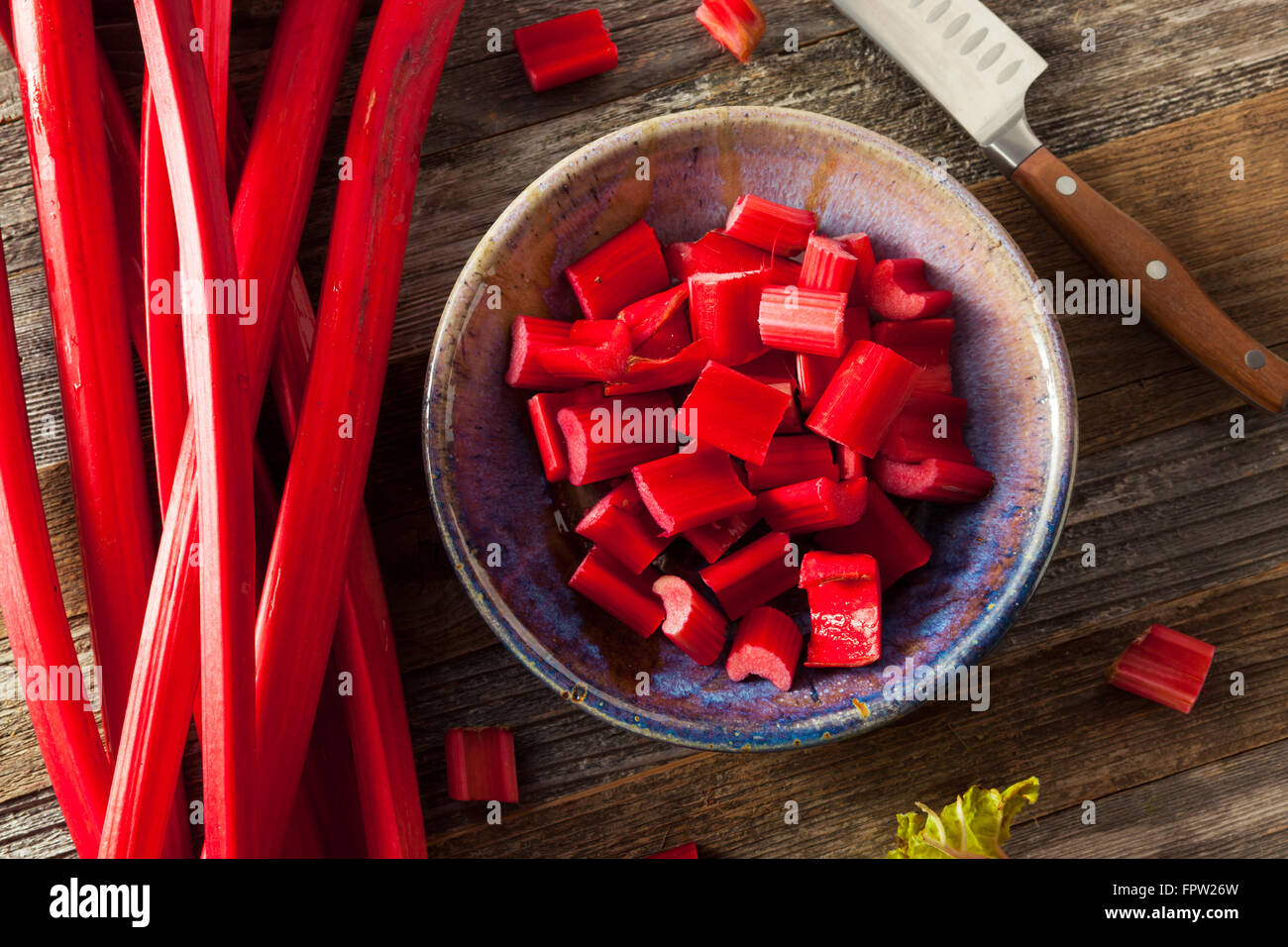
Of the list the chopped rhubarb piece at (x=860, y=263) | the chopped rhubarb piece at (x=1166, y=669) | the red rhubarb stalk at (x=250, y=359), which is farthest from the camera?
the chopped rhubarb piece at (x=1166, y=669)

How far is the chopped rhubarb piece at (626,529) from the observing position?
1412 mm

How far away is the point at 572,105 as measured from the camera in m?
1.68

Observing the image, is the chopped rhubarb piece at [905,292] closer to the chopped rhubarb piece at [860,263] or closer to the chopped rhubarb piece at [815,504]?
the chopped rhubarb piece at [860,263]

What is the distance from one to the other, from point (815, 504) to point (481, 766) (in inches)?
29.5

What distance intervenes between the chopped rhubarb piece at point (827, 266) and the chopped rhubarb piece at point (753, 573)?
41 cm

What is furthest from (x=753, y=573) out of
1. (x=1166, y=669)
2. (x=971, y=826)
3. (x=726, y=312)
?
(x=1166, y=669)

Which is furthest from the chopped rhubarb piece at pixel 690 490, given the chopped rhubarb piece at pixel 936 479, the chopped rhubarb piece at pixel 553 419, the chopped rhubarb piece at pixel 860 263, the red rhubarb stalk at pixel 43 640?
the red rhubarb stalk at pixel 43 640

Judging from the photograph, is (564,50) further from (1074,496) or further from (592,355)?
(1074,496)

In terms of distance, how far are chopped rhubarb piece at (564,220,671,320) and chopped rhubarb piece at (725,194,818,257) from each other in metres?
0.14

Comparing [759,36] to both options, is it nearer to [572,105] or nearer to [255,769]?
[572,105]

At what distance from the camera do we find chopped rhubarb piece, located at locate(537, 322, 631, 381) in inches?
54.6

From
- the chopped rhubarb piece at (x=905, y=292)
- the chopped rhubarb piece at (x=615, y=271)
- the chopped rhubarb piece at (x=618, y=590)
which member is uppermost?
the chopped rhubarb piece at (x=615, y=271)
